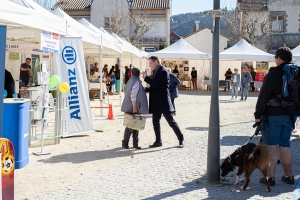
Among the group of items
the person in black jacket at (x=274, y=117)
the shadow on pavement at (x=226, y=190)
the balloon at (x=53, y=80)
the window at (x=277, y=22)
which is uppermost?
the window at (x=277, y=22)

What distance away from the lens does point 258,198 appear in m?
5.84

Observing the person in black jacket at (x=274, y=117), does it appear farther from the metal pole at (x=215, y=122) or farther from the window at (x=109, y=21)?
the window at (x=109, y=21)

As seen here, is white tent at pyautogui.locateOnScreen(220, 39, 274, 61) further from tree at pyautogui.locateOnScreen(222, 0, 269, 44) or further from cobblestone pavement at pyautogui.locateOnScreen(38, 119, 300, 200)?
cobblestone pavement at pyautogui.locateOnScreen(38, 119, 300, 200)

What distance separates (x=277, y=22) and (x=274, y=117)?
4627 cm

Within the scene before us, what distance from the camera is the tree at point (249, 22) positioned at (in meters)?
47.6

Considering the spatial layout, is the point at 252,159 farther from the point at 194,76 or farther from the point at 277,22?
the point at 277,22

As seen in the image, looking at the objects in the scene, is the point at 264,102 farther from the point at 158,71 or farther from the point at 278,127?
the point at 158,71

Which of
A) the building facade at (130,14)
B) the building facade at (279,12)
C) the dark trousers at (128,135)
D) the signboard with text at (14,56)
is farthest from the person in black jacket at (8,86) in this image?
the building facade at (130,14)

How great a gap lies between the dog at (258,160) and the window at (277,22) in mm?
46071

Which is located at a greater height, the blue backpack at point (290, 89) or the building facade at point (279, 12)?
the building facade at point (279, 12)

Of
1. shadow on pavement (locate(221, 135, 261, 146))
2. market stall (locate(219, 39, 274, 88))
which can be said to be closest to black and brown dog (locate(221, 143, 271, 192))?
shadow on pavement (locate(221, 135, 261, 146))

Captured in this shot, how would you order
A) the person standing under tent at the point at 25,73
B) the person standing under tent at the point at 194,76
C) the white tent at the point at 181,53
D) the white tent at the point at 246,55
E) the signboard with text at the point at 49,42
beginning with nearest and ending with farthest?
the signboard with text at the point at 49,42 < the person standing under tent at the point at 25,73 < the white tent at the point at 246,55 < the white tent at the point at 181,53 < the person standing under tent at the point at 194,76

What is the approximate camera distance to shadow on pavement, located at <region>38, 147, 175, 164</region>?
27.8ft

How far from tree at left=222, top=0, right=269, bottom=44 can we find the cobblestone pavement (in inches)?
1585
